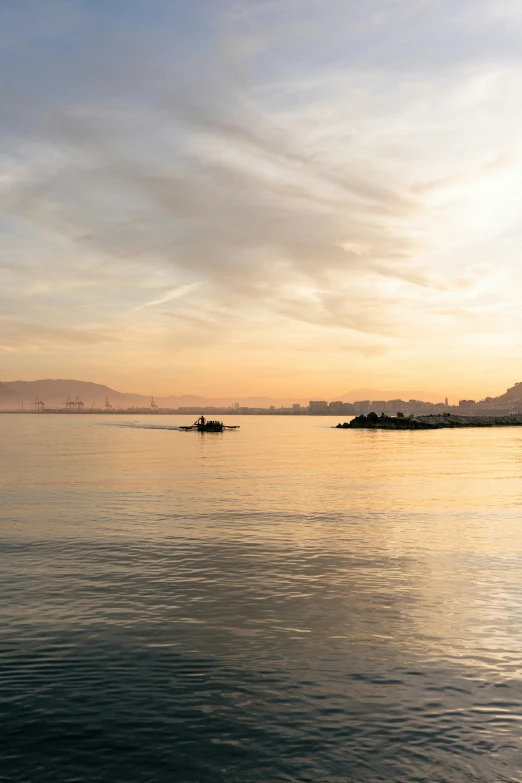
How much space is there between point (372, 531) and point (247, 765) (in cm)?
2267

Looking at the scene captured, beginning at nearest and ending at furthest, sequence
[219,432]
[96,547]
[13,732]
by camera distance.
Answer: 1. [13,732]
2. [96,547]
3. [219,432]

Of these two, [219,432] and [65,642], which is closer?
[65,642]

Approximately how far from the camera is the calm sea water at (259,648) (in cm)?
1068

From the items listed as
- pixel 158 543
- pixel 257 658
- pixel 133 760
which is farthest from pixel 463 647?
pixel 158 543

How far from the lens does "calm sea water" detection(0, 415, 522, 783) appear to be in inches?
420

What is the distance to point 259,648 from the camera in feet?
50.4

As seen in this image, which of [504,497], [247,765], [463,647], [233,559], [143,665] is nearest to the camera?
[247,765]

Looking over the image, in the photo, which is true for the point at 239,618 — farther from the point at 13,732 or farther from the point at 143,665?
the point at 13,732

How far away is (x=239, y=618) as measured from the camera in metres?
17.8

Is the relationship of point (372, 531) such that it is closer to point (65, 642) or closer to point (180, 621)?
point (180, 621)

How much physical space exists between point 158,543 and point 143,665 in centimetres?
1446

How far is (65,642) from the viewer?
51.6 feet

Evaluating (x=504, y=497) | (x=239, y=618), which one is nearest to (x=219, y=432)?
(x=504, y=497)

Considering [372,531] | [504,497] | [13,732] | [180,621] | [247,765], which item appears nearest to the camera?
[247,765]
